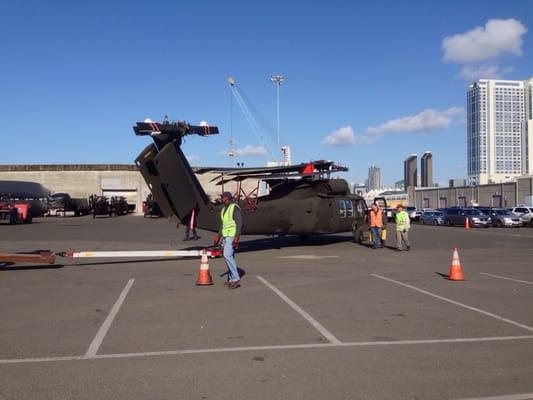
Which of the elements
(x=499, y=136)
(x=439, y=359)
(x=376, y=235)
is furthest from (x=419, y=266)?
(x=499, y=136)

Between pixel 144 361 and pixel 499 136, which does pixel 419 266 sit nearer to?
pixel 144 361

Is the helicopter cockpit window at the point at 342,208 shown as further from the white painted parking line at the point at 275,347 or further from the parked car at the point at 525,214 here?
the parked car at the point at 525,214

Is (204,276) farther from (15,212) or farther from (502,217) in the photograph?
(502,217)

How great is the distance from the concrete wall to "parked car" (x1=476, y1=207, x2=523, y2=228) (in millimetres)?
24164

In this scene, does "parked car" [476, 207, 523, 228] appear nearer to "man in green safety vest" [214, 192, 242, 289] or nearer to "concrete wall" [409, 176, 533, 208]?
"concrete wall" [409, 176, 533, 208]

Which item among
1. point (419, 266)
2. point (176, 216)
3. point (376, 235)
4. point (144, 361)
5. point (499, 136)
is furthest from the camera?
point (499, 136)

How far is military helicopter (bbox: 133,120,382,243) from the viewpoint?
16.7 meters

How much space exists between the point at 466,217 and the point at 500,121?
5190 inches

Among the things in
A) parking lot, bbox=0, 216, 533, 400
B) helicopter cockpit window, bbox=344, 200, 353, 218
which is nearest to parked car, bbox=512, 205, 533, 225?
helicopter cockpit window, bbox=344, 200, 353, 218

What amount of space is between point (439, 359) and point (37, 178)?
8180 centimetres

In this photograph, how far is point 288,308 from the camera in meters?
9.18

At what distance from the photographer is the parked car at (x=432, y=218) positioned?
46.3 metres

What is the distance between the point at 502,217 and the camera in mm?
42688

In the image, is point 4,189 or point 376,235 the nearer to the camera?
point 376,235
